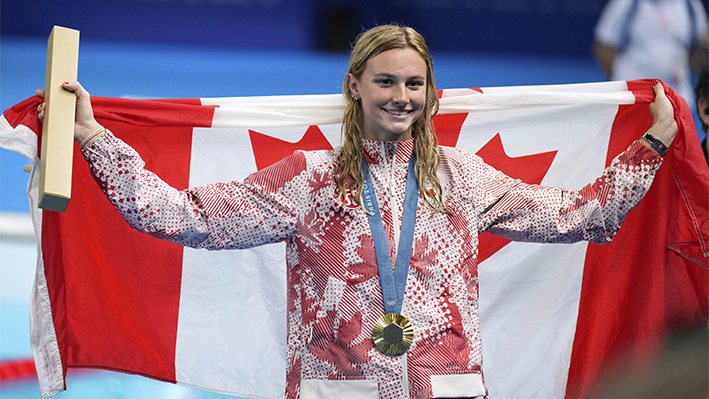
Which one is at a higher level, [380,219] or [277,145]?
[277,145]

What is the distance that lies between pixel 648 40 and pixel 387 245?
409 centimetres

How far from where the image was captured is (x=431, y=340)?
189 centimetres

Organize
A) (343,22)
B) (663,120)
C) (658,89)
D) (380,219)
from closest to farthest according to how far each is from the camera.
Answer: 1. (380,219)
2. (663,120)
3. (658,89)
4. (343,22)

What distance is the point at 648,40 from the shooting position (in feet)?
17.4

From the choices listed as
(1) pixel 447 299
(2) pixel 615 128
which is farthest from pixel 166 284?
(2) pixel 615 128

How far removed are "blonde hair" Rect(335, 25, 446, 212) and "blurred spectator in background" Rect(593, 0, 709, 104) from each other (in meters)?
3.54

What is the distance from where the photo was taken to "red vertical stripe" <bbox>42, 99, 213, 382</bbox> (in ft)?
7.67

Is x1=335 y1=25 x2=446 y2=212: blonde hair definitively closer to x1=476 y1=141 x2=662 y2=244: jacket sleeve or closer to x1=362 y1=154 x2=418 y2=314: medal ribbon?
x1=362 y1=154 x2=418 y2=314: medal ribbon

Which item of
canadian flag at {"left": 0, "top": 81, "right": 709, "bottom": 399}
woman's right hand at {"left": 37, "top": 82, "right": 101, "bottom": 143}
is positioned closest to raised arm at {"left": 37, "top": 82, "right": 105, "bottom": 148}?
woman's right hand at {"left": 37, "top": 82, "right": 101, "bottom": 143}

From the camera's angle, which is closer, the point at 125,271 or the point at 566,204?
the point at 566,204

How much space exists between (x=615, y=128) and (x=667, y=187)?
0.87 ft

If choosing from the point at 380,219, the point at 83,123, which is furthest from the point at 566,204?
the point at 83,123

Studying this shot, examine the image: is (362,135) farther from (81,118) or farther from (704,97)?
(704,97)

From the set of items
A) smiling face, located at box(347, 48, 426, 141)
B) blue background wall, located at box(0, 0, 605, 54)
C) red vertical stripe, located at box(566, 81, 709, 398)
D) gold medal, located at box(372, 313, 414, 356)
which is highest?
blue background wall, located at box(0, 0, 605, 54)
